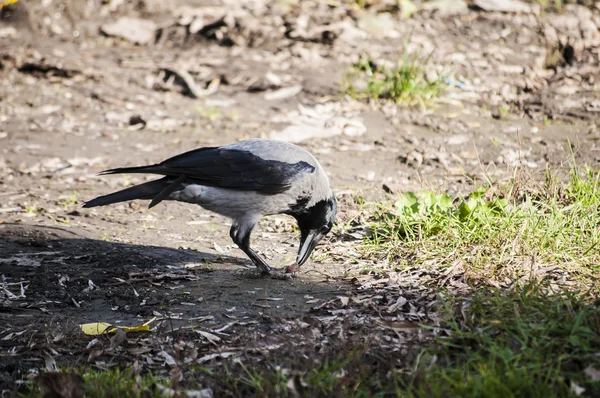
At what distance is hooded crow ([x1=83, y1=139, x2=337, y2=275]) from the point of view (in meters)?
5.52

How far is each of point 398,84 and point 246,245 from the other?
4121mm

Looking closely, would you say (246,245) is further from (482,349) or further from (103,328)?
(482,349)

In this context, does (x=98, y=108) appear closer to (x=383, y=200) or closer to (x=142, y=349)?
(x=383, y=200)

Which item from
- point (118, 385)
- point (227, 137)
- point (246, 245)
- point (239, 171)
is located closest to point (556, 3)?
point (227, 137)

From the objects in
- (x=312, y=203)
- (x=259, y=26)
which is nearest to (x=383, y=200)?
(x=312, y=203)

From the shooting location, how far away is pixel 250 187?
5539 millimetres

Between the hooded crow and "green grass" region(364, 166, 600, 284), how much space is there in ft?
1.62

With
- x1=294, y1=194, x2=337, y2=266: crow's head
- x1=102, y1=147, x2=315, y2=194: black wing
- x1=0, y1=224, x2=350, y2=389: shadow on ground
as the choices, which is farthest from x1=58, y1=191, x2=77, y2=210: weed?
x1=294, y1=194, x2=337, y2=266: crow's head

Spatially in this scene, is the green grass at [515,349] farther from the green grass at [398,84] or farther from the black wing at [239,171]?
the green grass at [398,84]

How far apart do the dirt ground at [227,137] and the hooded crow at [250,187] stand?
0.31m

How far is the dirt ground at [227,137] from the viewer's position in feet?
14.8

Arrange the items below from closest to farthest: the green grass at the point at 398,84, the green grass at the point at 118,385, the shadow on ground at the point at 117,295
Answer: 1. the green grass at the point at 118,385
2. the shadow on ground at the point at 117,295
3. the green grass at the point at 398,84

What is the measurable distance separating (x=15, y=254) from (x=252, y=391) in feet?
9.40

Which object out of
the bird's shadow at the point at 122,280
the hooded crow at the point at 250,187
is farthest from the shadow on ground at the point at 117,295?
the hooded crow at the point at 250,187
